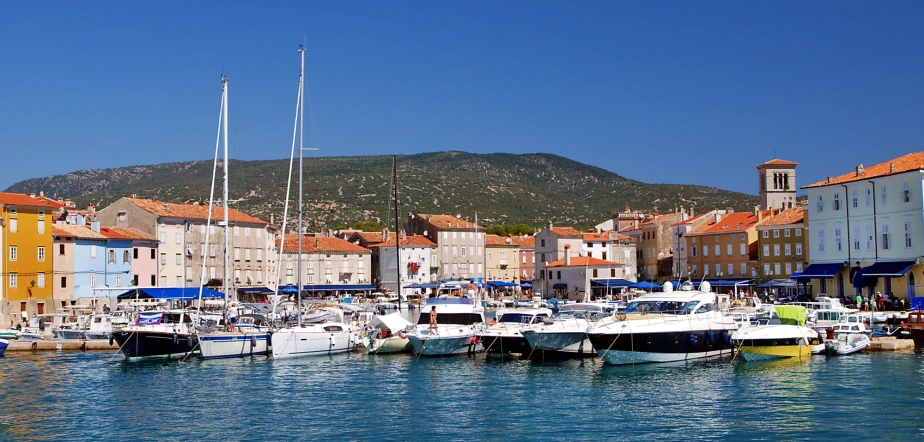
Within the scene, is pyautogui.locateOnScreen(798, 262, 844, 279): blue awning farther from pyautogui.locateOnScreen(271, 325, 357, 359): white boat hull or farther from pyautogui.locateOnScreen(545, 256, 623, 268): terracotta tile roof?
pyautogui.locateOnScreen(271, 325, 357, 359): white boat hull

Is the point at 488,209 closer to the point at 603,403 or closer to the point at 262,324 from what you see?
the point at 262,324

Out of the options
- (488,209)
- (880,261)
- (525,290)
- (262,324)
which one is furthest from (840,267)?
(488,209)

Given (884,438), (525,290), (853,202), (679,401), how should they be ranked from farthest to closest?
(525,290) → (853,202) → (679,401) → (884,438)

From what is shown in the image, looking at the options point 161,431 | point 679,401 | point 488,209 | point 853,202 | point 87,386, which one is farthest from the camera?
point 488,209

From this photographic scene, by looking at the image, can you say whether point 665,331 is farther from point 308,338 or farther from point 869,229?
point 869,229

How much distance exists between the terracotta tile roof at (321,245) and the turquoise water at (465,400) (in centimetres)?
6428

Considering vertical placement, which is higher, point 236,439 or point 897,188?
point 897,188

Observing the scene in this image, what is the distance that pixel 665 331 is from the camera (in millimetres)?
40844

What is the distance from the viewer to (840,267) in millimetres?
67750

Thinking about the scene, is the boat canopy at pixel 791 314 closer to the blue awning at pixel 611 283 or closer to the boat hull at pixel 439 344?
the boat hull at pixel 439 344

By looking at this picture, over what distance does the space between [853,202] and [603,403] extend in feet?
138

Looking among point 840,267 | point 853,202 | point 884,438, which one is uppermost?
point 853,202

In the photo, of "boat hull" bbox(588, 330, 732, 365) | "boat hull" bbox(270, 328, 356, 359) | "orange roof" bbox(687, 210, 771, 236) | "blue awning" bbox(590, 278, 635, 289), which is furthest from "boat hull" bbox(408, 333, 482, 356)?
"orange roof" bbox(687, 210, 771, 236)

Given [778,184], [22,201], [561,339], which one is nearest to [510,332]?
[561,339]
